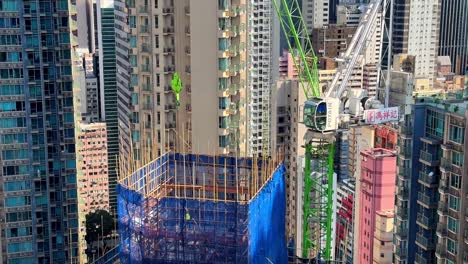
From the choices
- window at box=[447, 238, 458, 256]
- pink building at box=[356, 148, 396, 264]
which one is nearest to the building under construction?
window at box=[447, 238, 458, 256]

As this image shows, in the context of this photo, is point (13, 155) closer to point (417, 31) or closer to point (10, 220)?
point (10, 220)

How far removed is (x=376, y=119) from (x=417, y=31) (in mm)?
42403

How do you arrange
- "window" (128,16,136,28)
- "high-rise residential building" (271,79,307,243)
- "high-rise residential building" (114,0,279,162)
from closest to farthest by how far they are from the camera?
"high-rise residential building" (114,0,279,162) → "window" (128,16,136,28) → "high-rise residential building" (271,79,307,243)

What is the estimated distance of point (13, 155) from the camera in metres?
25.3

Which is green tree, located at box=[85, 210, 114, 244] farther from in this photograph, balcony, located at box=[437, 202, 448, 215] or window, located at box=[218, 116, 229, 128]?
balcony, located at box=[437, 202, 448, 215]

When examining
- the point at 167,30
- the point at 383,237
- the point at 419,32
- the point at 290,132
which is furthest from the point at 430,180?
the point at 419,32

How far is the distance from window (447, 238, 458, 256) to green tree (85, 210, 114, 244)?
23991mm

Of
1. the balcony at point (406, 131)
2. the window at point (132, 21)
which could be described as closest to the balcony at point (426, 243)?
the balcony at point (406, 131)

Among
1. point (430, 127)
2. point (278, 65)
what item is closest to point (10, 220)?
point (430, 127)

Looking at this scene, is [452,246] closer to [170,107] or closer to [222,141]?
[222,141]

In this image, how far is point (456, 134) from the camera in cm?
2002

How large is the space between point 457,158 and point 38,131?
1411cm

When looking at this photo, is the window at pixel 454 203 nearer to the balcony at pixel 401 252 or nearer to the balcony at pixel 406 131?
the balcony at pixel 406 131

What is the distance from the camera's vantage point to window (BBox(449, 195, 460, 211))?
19.9 meters
